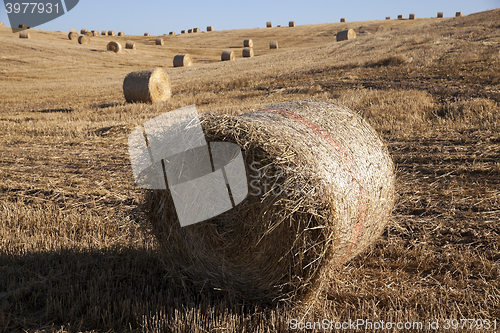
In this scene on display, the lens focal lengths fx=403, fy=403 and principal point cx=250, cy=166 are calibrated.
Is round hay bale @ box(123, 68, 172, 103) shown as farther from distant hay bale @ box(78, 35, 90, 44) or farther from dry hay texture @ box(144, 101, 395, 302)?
distant hay bale @ box(78, 35, 90, 44)

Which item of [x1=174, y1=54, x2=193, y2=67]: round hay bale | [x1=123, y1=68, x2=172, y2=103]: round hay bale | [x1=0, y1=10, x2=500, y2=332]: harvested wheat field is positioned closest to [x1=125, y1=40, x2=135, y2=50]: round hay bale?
[x1=174, y1=54, x2=193, y2=67]: round hay bale

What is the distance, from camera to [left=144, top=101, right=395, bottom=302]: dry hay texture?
2939 mm

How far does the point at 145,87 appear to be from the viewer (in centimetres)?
1414

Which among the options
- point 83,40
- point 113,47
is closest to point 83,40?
point 83,40

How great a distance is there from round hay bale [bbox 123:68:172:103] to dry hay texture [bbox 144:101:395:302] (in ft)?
36.8

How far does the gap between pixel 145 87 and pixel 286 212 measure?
12.3 m

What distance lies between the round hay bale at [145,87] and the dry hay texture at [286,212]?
1121 centimetres

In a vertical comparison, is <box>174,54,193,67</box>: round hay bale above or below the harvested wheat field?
above

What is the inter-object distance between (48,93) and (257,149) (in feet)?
60.3

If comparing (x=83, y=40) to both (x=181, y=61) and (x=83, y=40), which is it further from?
(x=181, y=61)

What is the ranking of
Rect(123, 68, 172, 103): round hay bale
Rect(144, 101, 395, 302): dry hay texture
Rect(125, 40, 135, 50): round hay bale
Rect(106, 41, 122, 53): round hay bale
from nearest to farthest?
Rect(144, 101, 395, 302): dry hay texture
Rect(123, 68, 172, 103): round hay bale
Rect(106, 41, 122, 53): round hay bale
Rect(125, 40, 135, 50): round hay bale

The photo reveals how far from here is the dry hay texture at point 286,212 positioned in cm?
294

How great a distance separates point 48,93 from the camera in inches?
732

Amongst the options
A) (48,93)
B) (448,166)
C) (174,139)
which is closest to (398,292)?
(174,139)
